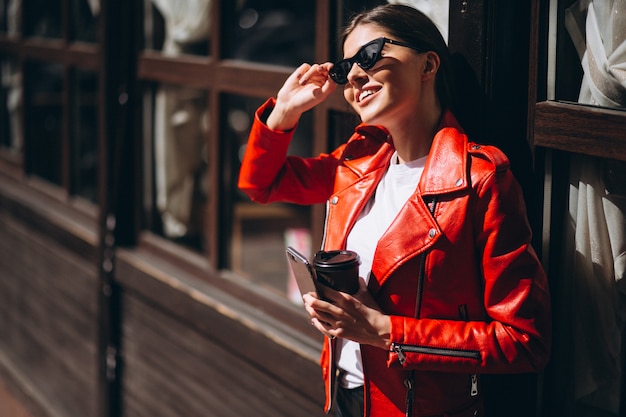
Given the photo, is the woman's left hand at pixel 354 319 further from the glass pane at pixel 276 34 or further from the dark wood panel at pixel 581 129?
the glass pane at pixel 276 34

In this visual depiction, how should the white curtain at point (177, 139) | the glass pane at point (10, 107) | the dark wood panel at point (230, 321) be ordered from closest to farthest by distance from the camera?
1. the dark wood panel at point (230, 321)
2. the white curtain at point (177, 139)
3. the glass pane at point (10, 107)

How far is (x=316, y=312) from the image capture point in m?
1.95

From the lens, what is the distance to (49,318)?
5031mm

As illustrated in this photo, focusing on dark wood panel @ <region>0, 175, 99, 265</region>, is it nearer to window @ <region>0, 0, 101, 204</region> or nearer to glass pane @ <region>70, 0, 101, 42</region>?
window @ <region>0, 0, 101, 204</region>

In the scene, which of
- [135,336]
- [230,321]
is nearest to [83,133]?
[135,336]

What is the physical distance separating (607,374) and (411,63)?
89cm

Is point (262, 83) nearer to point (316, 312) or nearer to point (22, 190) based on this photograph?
point (316, 312)

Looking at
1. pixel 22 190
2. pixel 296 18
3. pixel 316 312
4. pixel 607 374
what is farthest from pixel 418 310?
pixel 296 18

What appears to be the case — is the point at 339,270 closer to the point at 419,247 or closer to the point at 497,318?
the point at 419,247

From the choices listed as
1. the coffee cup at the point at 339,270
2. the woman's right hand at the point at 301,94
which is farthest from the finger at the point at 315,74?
the coffee cup at the point at 339,270

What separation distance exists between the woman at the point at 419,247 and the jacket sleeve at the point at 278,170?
0.12 m

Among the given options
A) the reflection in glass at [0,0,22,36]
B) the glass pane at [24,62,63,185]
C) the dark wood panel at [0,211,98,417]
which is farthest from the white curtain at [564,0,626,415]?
the reflection in glass at [0,0,22,36]

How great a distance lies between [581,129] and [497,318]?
1.62ft

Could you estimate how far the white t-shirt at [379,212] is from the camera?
206cm
